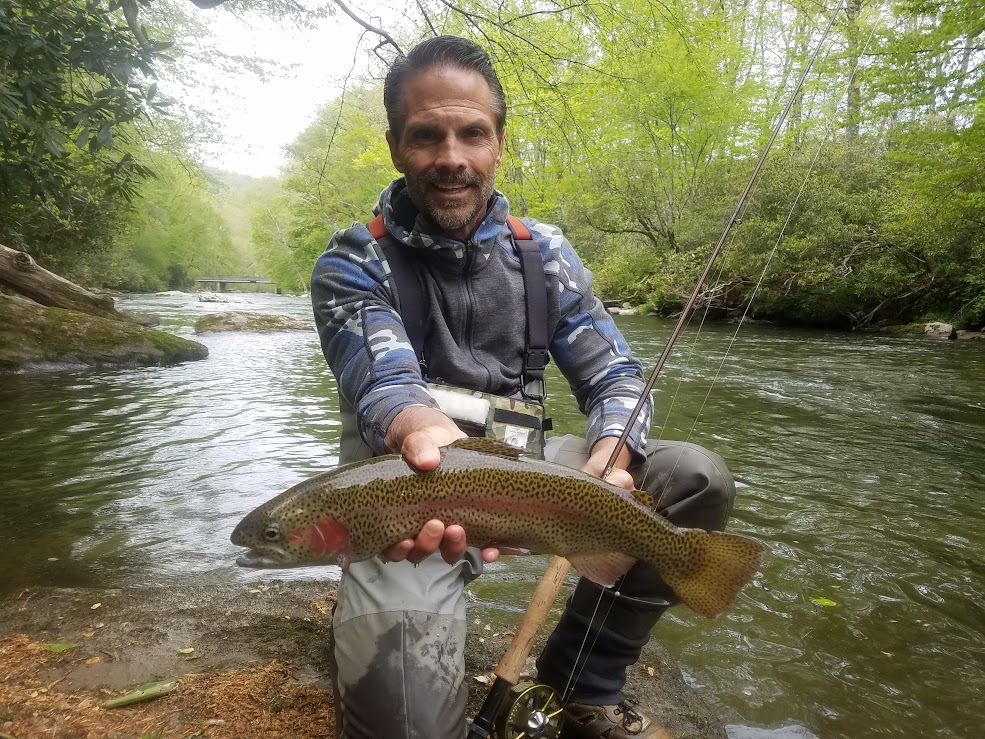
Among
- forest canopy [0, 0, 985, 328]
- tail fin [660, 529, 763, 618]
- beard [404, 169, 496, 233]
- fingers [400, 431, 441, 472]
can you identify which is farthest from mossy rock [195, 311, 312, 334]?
tail fin [660, 529, 763, 618]

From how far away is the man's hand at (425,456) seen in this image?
6.19 feet

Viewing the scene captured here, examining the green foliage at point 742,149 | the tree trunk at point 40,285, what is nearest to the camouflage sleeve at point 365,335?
the green foliage at point 742,149

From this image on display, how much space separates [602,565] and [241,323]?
63.4ft

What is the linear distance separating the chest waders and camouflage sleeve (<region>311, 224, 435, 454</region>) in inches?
3.1

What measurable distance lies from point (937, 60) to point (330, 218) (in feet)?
95.0

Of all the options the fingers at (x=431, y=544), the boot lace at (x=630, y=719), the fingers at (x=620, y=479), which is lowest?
the boot lace at (x=630, y=719)

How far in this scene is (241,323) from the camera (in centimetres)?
1962

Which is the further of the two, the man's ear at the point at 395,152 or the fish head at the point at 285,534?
the man's ear at the point at 395,152

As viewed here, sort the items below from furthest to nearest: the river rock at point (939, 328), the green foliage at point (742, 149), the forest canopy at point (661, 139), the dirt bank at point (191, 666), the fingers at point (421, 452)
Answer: the river rock at point (939, 328)
the green foliage at point (742, 149)
the forest canopy at point (661, 139)
the dirt bank at point (191, 666)
the fingers at point (421, 452)

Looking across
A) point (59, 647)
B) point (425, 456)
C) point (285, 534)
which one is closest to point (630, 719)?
point (425, 456)

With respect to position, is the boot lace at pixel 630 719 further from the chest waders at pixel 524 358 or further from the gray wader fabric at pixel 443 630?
the chest waders at pixel 524 358

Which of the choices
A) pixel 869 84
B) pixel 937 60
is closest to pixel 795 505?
pixel 937 60

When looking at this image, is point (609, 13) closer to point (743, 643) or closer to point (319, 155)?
point (743, 643)

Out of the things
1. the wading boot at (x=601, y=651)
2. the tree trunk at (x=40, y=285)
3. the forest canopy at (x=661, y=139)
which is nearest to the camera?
the wading boot at (x=601, y=651)
